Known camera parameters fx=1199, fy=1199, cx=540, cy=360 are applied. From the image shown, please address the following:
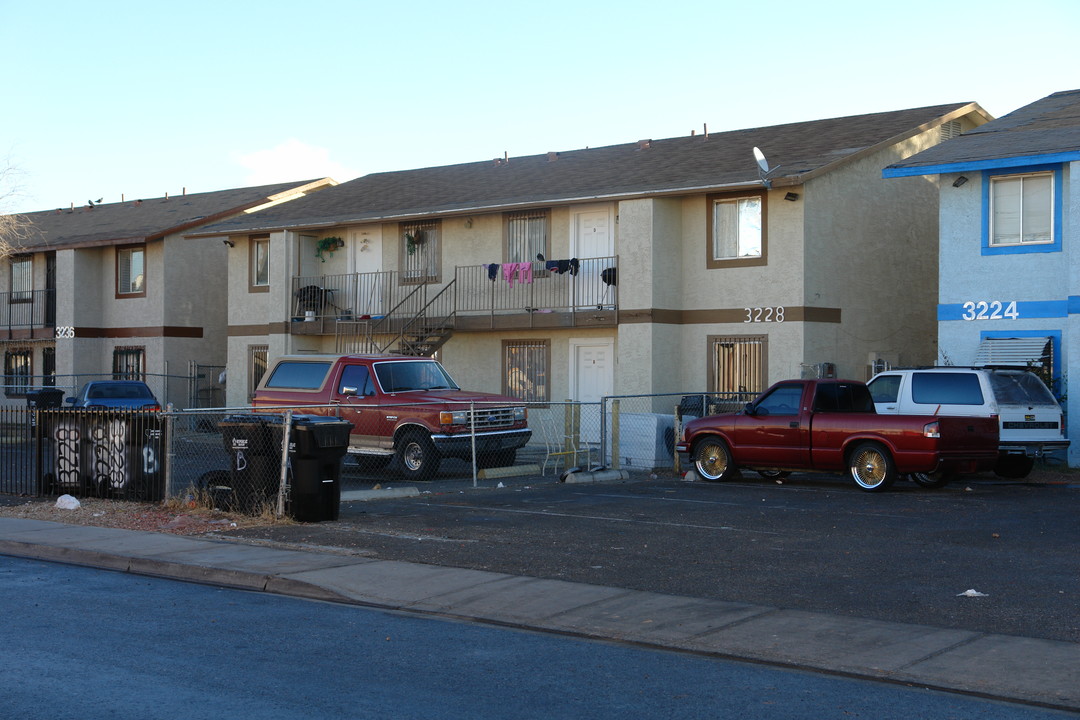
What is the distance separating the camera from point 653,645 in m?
8.17

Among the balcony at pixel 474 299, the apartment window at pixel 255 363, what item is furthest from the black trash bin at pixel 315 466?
the apartment window at pixel 255 363

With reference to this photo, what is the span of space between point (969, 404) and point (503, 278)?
12440 millimetres

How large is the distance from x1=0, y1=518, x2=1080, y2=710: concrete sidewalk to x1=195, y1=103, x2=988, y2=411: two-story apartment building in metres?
14.8

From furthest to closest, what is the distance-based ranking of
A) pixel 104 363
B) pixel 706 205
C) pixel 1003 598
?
pixel 104 363 → pixel 706 205 → pixel 1003 598

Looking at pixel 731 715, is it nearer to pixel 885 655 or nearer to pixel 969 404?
pixel 885 655

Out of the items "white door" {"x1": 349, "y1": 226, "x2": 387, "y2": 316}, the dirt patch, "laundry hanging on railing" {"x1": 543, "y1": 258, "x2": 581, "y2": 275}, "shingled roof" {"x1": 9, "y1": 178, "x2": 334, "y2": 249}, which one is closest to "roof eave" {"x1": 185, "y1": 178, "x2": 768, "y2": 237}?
"white door" {"x1": 349, "y1": 226, "x2": 387, "y2": 316}

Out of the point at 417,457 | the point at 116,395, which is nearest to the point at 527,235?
the point at 417,457

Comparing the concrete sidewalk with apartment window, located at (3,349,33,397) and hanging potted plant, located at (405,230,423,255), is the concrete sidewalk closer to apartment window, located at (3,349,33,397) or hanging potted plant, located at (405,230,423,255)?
hanging potted plant, located at (405,230,423,255)

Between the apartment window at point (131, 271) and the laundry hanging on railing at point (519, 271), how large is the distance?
1428 centimetres

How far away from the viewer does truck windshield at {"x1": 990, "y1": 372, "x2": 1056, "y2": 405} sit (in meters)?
18.4

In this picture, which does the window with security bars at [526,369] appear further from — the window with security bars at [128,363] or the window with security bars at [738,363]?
the window with security bars at [128,363]

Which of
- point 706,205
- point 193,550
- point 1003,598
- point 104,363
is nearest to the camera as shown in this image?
point 1003,598

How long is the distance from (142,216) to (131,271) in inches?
109

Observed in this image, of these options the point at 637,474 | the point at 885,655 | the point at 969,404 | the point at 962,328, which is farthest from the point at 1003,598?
the point at 962,328
